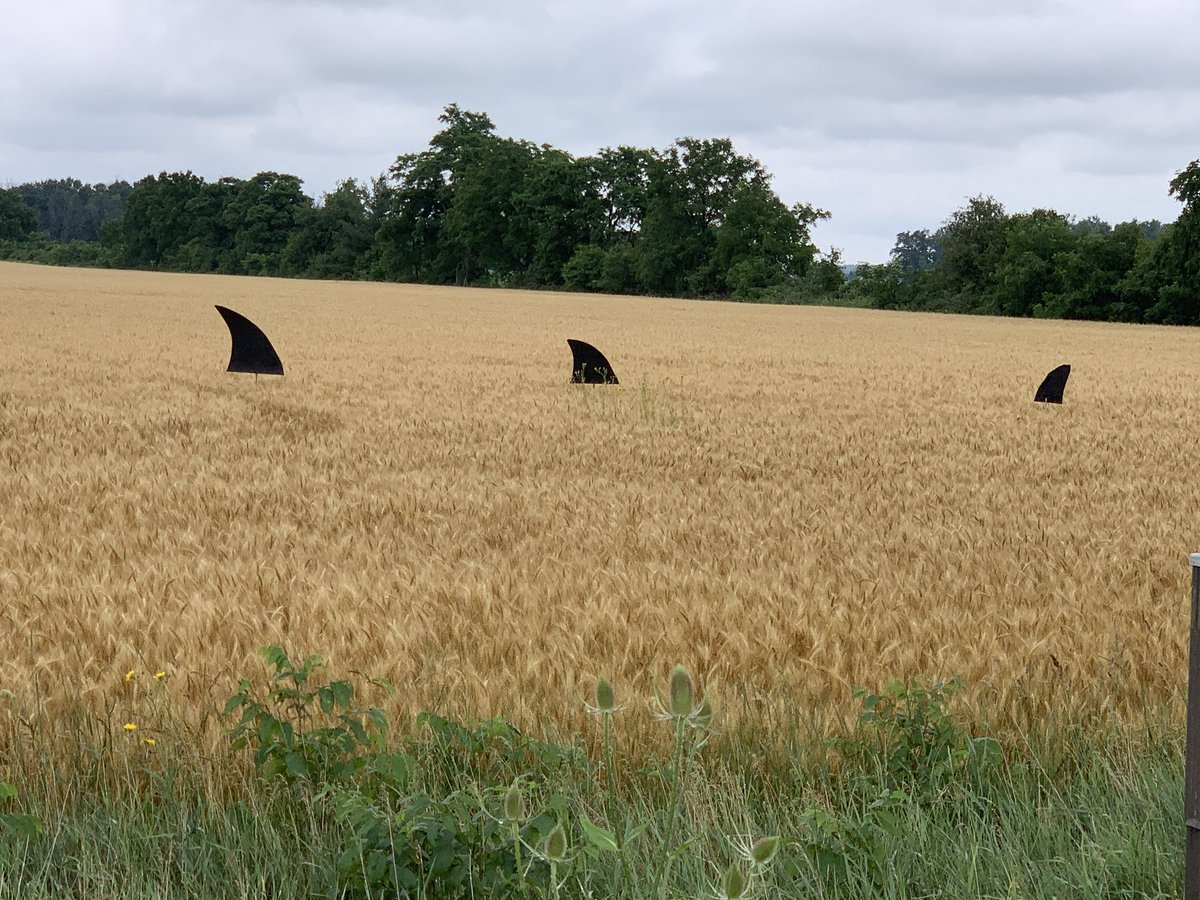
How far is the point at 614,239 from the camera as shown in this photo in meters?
83.2

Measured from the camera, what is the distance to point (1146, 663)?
13.9 ft

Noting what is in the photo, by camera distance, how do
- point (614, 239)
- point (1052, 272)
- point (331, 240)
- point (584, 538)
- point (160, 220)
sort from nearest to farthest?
point (584, 538) < point (1052, 272) < point (614, 239) < point (331, 240) < point (160, 220)

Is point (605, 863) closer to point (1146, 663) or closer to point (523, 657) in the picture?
point (523, 657)

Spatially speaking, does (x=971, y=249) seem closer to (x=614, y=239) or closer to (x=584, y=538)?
(x=614, y=239)

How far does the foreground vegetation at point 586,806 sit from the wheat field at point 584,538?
286 millimetres

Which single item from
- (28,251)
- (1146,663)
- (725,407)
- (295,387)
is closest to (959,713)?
(1146,663)

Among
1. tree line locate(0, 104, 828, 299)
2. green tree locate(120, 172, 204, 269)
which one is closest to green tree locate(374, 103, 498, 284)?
tree line locate(0, 104, 828, 299)

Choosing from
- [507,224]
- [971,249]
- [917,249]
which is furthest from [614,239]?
[917,249]

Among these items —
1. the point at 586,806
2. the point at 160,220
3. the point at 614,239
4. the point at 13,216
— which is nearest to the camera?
the point at 586,806

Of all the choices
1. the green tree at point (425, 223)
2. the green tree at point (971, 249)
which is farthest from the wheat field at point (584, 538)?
the green tree at point (425, 223)

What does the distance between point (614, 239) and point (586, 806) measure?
8167 centimetres

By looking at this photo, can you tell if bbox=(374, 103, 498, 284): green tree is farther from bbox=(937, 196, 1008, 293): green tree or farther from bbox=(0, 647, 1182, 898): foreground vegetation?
bbox=(0, 647, 1182, 898): foreground vegetation

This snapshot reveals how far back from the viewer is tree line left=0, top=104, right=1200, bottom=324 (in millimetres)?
57531

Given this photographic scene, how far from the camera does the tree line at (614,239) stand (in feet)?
189
